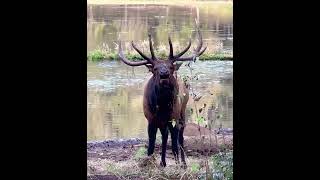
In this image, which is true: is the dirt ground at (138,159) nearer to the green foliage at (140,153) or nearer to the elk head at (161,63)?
the green foliage at (140,153)

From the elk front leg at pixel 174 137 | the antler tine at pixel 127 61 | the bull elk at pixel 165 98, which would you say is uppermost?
the antler tine at pixel 127 61

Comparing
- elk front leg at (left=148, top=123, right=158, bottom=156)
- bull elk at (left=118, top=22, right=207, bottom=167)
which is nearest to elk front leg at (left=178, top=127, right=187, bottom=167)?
bull elk at (left=118, top=22, right=207, bottom=167)

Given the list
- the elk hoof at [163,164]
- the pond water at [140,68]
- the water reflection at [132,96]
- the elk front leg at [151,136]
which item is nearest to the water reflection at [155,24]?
the pond water at [140,68]

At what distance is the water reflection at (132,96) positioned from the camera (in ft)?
8.89

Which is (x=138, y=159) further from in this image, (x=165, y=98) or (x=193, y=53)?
(x=193, y=53)

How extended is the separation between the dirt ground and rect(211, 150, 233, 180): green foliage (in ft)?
0.10

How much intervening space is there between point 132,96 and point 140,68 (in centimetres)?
12

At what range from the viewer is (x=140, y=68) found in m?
2.74

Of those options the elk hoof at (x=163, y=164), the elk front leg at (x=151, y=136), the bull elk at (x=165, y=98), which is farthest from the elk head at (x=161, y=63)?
the elk hoof at (x=163, y=164)

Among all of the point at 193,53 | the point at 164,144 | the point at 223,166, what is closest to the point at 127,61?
the point at 193,53

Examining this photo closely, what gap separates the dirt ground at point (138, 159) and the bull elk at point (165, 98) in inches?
1.0

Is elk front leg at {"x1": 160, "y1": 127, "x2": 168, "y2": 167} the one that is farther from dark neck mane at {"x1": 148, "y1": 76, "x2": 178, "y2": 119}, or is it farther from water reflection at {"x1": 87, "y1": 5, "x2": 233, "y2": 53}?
water reflection at {"x1": 87, "y1": 5, "x2": 233, "y2": 53}

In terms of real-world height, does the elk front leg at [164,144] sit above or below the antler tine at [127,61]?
below
